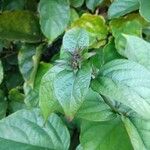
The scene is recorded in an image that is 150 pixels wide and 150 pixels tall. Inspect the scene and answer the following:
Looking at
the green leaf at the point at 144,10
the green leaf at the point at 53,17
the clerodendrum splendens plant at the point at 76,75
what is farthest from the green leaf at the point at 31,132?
the green leaf at the point at 144,10

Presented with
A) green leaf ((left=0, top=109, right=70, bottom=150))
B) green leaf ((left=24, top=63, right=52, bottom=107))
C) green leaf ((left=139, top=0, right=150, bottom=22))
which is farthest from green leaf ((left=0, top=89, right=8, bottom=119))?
green leaf ((left=139, top=0, right=150, bottom=22))

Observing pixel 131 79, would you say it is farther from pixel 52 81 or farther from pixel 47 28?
pixel 47 28

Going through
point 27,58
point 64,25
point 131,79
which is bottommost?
point 27,58

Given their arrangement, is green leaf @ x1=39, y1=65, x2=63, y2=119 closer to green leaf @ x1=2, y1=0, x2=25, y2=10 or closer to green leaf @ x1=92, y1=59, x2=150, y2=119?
green leaf @ x1=92, y1=59, x2=150, y2=119

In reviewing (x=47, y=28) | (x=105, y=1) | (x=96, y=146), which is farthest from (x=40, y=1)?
(x=96, y=146)

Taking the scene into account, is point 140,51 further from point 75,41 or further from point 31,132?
point 31,132
